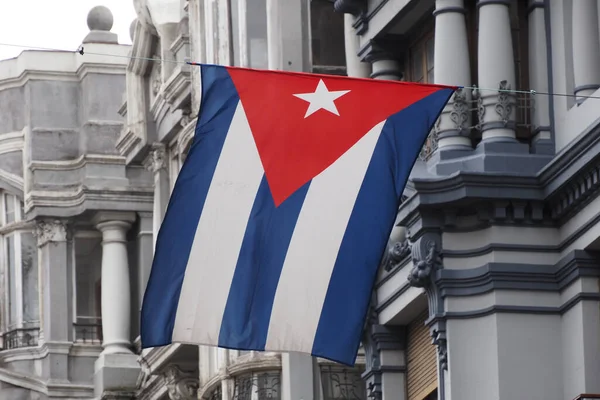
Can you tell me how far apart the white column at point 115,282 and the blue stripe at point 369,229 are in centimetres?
2617

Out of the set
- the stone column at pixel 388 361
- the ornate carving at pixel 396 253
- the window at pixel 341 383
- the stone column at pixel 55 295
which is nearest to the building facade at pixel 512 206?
the ornate carving at pixel 396 253

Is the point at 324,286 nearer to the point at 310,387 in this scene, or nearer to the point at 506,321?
the point at 506,321

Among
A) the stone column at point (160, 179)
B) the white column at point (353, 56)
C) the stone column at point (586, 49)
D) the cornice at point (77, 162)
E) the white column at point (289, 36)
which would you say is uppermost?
the cornice at point (77, 162)

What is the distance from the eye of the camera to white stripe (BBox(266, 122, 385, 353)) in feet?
89.8

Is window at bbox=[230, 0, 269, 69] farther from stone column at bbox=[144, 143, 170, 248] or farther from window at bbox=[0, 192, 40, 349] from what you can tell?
window at bbox=[0, 192, 40, 349]

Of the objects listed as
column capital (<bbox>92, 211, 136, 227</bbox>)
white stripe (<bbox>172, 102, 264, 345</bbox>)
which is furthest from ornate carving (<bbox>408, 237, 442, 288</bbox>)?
column capital (<bbox>92, 211, 136, 227</bbox>)

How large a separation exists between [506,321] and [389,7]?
5638 millimetres

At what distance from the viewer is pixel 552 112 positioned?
3100 centimetres

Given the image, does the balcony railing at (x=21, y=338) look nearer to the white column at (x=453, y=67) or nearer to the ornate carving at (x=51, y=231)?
the ornate carving at (x=51, y=231)

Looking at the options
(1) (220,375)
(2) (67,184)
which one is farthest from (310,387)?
(2) (67,184)

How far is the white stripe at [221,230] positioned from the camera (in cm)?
2756

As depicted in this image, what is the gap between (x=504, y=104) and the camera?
102 feet

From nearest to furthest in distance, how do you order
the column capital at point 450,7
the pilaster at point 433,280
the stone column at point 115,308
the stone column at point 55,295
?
Result: 1. the pilaster at point 433,280
2. the column capital at point 450,7
3. the stone column at point 115,308
4. the stone column at point 55,295

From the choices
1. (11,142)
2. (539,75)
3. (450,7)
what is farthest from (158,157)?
(539,75)
